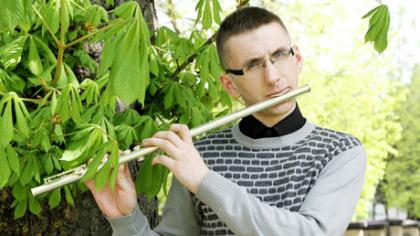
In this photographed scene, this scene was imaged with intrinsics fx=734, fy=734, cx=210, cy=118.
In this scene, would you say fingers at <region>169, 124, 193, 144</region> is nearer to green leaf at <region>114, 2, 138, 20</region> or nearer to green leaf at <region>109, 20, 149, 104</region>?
green leaf at <region>109, 20, 149, 104</region>

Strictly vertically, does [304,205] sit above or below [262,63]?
below

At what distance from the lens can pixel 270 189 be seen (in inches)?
89.4

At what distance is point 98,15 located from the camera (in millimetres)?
3053

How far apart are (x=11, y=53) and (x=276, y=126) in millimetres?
1197

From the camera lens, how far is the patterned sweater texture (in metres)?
2.23

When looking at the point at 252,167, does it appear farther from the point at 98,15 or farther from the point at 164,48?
the point at 164,48

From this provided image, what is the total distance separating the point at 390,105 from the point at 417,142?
30.3 ft

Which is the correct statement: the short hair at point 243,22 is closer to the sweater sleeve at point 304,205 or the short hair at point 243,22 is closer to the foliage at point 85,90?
the foliage at point 85,90

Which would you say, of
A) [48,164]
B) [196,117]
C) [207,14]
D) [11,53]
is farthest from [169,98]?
[11,53]

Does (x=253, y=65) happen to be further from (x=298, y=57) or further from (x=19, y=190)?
(x=19, y=190)

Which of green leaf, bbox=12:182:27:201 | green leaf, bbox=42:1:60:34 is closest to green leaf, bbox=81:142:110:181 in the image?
green leaf, bbox=42:1:60:34

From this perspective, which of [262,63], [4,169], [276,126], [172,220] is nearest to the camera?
[262,63]

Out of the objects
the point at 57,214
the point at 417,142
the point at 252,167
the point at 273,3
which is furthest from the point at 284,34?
the point at 417,142

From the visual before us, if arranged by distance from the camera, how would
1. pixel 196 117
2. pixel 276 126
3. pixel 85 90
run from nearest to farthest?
pixel 276 126, pixel 85 90, pixel 196 117
